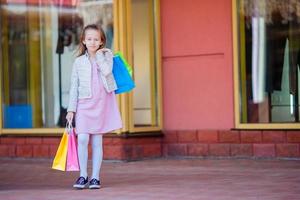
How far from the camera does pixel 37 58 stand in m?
12.7

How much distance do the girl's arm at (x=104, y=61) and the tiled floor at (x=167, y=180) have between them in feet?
4.10

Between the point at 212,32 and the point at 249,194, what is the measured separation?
4756 millimetres

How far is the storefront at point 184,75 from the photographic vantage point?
450 inches

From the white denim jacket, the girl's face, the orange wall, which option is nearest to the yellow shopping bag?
the white denim jacket

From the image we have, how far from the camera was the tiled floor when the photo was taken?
754 cm

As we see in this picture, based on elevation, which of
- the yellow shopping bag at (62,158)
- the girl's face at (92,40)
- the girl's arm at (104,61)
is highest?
the girl's face at (92,40)

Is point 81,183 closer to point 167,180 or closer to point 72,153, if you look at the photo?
point 72,153

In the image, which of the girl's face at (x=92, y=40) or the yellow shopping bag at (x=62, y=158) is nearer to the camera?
the yellow shopping bag at (x=62, y=158)

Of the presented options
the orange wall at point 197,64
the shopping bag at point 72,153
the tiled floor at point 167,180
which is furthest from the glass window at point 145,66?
the shopping bag at point 72,153

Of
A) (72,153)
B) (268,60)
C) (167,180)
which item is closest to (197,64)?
(268,60)

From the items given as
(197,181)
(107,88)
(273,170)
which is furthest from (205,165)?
(107,88)

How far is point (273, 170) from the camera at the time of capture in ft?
31.9

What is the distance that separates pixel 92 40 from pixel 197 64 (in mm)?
3821

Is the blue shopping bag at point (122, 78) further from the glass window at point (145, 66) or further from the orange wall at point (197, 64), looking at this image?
the orange wall at point (197, 64)
